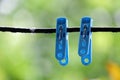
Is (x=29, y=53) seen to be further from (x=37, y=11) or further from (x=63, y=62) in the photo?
(x=63, y=62)

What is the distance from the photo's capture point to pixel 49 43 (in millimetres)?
3604

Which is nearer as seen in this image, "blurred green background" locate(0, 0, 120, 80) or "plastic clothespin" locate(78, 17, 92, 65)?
"plastic clothespin" locate(78, 17, 92, 65)

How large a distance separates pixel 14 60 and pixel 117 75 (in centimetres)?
99

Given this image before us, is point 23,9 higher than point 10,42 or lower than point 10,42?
higher

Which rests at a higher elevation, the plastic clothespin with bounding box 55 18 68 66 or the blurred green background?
the plastic clothespin with bounding box 55 18 68 66

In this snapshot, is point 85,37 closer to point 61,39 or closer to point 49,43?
point 61,39

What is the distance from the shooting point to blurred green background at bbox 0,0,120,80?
135 inches

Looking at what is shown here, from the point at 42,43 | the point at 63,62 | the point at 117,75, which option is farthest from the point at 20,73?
the point at 63,62

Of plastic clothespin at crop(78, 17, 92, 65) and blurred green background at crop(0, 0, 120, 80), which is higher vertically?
plastic clothespin at crop(78, 17, 92, 65)

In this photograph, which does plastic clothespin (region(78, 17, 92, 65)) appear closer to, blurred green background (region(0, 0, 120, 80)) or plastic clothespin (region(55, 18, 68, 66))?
plastic clothespin (region(55, 18, 68, 66))

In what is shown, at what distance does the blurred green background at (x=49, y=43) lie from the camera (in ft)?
11.3

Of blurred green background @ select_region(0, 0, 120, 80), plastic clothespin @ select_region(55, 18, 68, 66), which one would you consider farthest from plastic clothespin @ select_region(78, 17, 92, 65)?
blurred green background @ select_region(0, 0, 120, 80)

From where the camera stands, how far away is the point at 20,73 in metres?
3.39

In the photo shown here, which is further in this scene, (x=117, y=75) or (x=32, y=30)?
(x=117, y=75)
